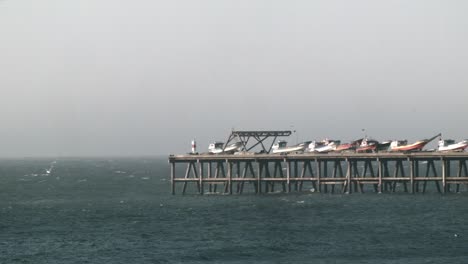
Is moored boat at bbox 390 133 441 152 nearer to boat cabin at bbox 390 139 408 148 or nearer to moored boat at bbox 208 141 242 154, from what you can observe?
boat cabin at bbox 390 139 408 148

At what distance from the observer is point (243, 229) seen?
7588 cm

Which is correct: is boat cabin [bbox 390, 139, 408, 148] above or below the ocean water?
above

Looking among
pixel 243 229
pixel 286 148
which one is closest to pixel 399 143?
pixel 286 148

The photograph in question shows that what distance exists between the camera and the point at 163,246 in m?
66.9

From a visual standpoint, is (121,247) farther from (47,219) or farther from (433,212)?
(433,212)

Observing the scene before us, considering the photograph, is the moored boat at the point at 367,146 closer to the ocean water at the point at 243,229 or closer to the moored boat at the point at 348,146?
the moored boat at the point at 348,146

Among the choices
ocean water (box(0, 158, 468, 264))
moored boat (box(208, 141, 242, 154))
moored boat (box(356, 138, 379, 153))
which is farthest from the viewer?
moored boat (box(208, 141, 242, 154))

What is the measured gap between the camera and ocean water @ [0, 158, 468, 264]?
203ft

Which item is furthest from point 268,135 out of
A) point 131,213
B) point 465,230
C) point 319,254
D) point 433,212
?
point 319,254

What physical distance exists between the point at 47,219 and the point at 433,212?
1600 inches

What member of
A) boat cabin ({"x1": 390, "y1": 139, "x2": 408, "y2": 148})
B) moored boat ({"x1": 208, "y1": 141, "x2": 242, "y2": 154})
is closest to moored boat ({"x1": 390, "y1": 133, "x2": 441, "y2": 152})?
boat cabin ({"x1": 390, "y1": 139, "x2": 408, "y2": 148})

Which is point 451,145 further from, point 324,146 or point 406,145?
point 324,146

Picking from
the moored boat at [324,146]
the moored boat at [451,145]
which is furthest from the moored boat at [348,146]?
the moored boat at [451,145]

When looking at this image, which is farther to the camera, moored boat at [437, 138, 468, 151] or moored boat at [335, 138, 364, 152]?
moored boat at [335, 138, 364, 152]
